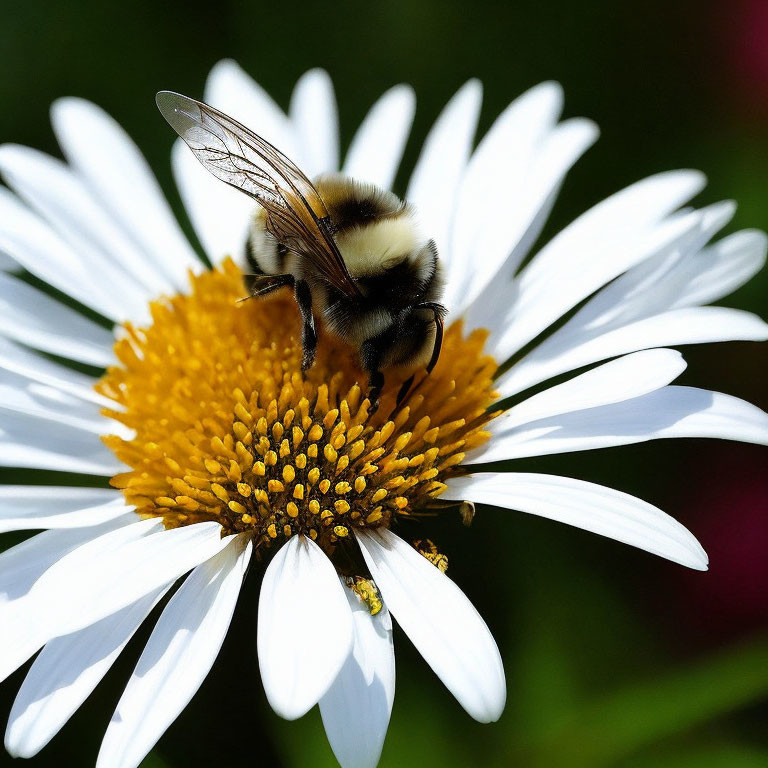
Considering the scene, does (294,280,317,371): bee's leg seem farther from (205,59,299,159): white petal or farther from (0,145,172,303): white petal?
(205,59,299,159): white petal

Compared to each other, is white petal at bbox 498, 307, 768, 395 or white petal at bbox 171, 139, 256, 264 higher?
white petal at bbox 171, 139, 256, 264

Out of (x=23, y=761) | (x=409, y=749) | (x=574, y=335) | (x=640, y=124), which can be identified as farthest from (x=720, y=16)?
(x=23, y=761)

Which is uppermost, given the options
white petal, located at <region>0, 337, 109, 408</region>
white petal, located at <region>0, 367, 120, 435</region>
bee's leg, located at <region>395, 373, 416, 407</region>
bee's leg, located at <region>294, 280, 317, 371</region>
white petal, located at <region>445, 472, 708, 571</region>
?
bee's leg, located at <region>294, 280, 317, 371</region>

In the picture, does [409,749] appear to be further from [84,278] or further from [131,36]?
[131,36]

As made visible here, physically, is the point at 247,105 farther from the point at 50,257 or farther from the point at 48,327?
the point at 48,327

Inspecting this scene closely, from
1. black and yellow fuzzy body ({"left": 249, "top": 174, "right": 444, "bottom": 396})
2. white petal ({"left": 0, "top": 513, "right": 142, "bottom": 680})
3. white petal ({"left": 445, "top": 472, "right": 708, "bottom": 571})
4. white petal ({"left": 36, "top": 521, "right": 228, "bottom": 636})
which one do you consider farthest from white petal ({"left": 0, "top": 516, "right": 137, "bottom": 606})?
white petal ({"left": 445, "top": 472, "right": 708, "bottom": 571})

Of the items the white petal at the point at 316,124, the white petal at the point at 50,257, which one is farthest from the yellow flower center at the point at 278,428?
the white petal at the point at 316,124
